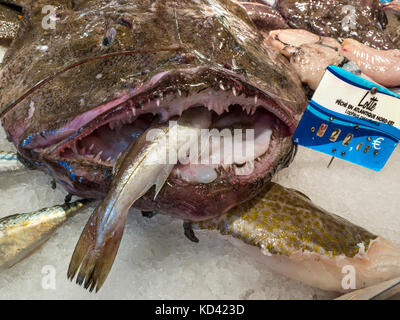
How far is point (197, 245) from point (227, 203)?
1.48 ft

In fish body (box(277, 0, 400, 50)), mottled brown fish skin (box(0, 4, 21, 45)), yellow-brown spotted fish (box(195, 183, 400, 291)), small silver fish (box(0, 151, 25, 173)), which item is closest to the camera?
yellow-brown spotted fish (box(195, 183, 400, 291))

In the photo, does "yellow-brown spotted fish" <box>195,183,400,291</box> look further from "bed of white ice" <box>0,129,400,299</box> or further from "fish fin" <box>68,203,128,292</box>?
"fish fin" <box>68,203,128,292</box>

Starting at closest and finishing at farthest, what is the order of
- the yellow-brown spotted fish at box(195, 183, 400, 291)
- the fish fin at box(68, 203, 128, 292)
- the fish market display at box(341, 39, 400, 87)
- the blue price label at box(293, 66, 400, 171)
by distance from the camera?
1. the fish fin at box(68, 203, 128, 292)
2. the yellow-brown spotted fish at box(195, 183, 400, 291)
3. the blue price label at box(293, 66, 400, 171)
4. the fish market display at box(341, 39, 400, 87)

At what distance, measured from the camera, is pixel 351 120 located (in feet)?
5.29

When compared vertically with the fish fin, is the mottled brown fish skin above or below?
below

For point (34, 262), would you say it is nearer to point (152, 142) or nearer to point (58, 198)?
point (58, 198)

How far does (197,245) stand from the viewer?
1615 millimetres

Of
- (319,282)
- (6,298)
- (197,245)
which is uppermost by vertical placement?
(319,282)

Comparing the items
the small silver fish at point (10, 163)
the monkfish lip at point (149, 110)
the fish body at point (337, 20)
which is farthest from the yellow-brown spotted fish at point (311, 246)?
the fish body at point (337, 20)

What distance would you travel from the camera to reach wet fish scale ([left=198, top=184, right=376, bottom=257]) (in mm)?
1386

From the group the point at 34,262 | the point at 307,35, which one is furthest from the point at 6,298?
the point at 307,35

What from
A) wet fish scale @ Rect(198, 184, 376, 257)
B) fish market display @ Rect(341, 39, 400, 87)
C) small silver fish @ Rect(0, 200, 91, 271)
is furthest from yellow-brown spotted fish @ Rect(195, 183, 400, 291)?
fish market display @ Rect(341, 39, 400, 87)

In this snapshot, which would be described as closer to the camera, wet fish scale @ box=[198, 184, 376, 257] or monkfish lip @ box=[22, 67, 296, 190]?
monkfish lip @ box=[22, 67, 296, 190]

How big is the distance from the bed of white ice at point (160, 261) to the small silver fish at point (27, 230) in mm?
110
